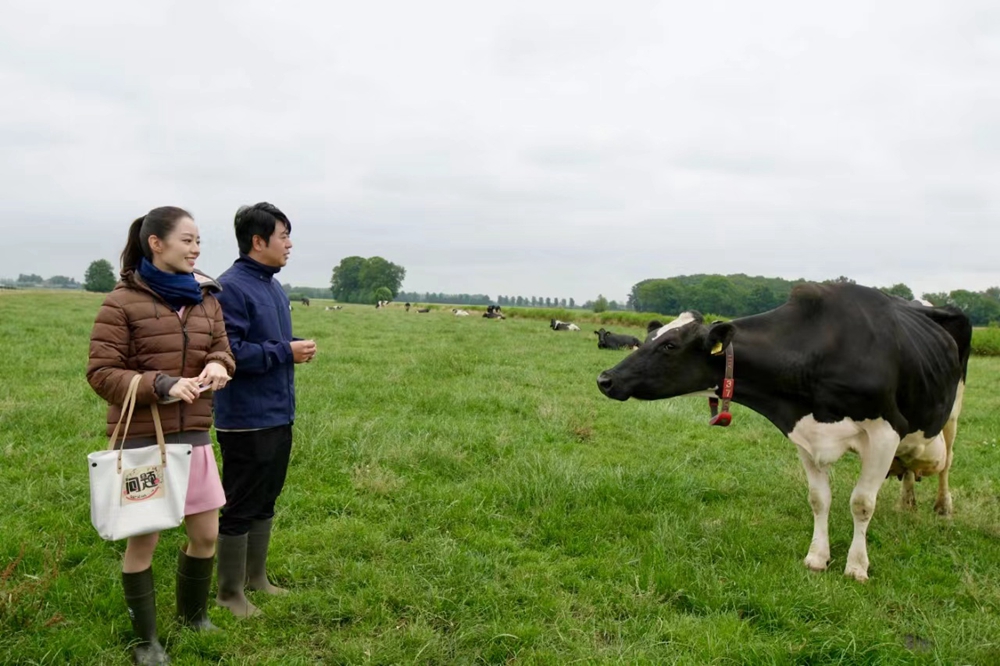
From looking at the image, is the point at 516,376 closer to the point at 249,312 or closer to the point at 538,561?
the point at 538,561

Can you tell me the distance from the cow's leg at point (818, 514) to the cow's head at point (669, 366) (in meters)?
0.99

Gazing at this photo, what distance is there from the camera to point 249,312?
3.68m

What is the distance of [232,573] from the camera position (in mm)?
3713

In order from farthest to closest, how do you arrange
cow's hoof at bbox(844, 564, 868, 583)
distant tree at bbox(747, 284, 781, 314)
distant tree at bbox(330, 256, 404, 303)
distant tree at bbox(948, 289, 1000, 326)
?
1. distant tree at bbox(330, 256, 404, 303)
2. distant tree at bbox(948, 289, 1000, 326)
3. distant tree at bbox(747, 284, 781, 314)
4. cow's hoof at bbox(844, 564, 868, 583)

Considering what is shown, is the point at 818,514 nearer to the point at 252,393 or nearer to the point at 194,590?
the point at 252,393

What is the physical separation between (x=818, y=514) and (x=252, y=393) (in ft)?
13.1

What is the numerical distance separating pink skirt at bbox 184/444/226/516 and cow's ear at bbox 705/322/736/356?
3.28 m

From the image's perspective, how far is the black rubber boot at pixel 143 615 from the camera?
315cm

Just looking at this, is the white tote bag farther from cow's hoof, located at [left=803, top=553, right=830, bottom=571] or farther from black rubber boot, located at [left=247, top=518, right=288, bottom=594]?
cow's hoof, located at [left=803, top=553, right=830, bottom=571]

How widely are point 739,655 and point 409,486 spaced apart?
310 cm

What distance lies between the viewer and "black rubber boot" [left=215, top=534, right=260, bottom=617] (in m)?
3.70

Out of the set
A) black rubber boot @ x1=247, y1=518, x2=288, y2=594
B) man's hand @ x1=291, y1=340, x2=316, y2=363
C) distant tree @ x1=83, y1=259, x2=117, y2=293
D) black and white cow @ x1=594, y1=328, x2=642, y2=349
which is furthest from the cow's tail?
distant tree @ x1=83, y1=259, x2=117, y2=293

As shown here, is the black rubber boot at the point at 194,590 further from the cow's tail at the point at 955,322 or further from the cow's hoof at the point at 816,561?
the cow's tail at the point at 955,322

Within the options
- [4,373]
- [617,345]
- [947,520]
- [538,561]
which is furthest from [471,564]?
[617,345]
